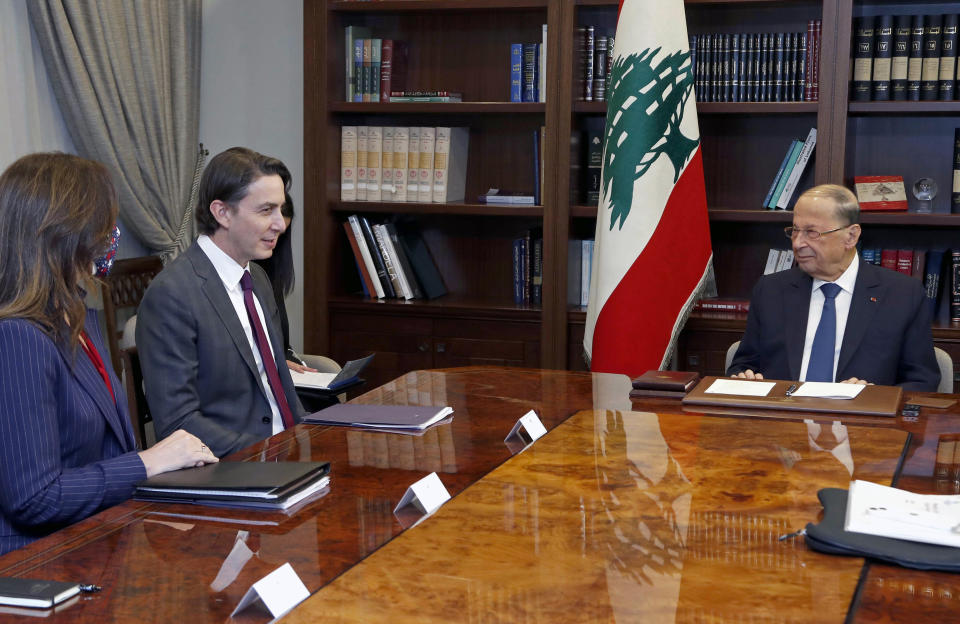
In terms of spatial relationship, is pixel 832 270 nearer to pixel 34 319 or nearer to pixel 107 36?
pixel 34 319

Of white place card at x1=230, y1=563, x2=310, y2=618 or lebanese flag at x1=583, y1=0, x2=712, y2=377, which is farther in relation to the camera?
lebanese flag at x1=583, y1=0, x2=712, y2=377

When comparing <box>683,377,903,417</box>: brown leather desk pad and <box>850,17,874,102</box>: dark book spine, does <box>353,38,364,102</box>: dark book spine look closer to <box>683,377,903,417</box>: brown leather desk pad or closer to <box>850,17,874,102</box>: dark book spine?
<box>850,17,874,102</box>: dark book spine

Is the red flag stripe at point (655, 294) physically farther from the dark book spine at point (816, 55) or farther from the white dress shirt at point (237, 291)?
the white dress shirt at point (237, 291)

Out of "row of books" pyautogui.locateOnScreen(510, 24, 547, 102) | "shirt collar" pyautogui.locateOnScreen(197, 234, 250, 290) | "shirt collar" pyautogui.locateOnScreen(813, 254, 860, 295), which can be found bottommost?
"shirt collar" pyautogui.locateOnScreen(813, 254, 860, 295)

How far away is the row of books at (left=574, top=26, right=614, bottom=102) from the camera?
414 cm

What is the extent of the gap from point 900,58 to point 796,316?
1.36 metres

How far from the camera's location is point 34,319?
1780 millimetres

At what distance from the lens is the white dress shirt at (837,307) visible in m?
3.03

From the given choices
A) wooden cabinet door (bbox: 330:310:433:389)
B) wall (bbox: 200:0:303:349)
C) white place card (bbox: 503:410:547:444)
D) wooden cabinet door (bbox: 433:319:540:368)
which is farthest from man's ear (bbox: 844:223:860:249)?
wall (bbox: 200:0:303:349)

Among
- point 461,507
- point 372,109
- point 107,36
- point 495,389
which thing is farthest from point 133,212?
point 461,507

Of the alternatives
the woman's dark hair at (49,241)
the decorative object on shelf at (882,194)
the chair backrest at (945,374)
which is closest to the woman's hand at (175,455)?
the woman's dark hair at (49,241)

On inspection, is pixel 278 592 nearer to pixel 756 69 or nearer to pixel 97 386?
pixel 97 386

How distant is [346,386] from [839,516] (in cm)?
155

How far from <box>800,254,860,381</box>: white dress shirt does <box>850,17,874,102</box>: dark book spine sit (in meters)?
1.06
